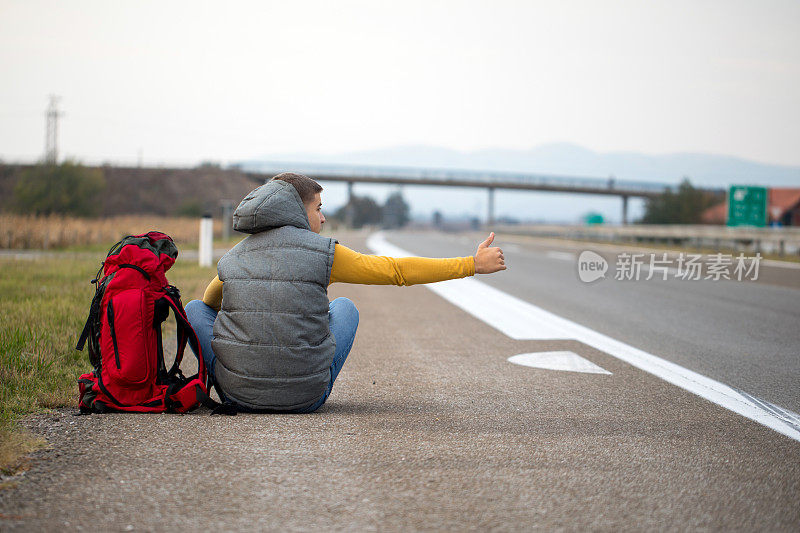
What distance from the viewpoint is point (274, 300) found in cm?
399

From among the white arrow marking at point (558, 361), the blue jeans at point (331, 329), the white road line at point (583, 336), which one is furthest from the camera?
the white arrow marking at point (558, 361)

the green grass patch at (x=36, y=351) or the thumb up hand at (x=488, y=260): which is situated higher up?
the thumb up hand at (x=488, y=260)

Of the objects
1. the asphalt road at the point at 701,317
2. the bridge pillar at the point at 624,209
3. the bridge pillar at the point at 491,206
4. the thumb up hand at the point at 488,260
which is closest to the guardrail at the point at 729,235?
the asphalt road at the point at 701,317

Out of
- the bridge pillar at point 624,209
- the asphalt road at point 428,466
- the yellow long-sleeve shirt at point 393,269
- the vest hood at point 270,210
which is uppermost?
the bridge pillar at point 624,209

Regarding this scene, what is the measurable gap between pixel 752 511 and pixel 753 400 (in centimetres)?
231

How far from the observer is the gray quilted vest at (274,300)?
3.99m

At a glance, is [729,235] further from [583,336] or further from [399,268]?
[399,268]

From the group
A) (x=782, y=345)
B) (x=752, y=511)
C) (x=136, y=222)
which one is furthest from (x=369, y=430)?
(x=136, y=222)

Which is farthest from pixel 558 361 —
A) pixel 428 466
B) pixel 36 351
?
pixel 36 351

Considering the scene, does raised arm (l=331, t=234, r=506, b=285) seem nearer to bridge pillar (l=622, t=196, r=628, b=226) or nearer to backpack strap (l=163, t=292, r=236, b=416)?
backpack strap (l=163, t=292, r=236, b=416)

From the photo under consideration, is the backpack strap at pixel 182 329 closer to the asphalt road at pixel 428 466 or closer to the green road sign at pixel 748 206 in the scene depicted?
the asphalt road at pixel 428 466

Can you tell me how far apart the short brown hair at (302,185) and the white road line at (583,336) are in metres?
2.87

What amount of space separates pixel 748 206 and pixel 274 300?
3112 centimetres

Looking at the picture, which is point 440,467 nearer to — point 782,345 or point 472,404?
point 472,404
